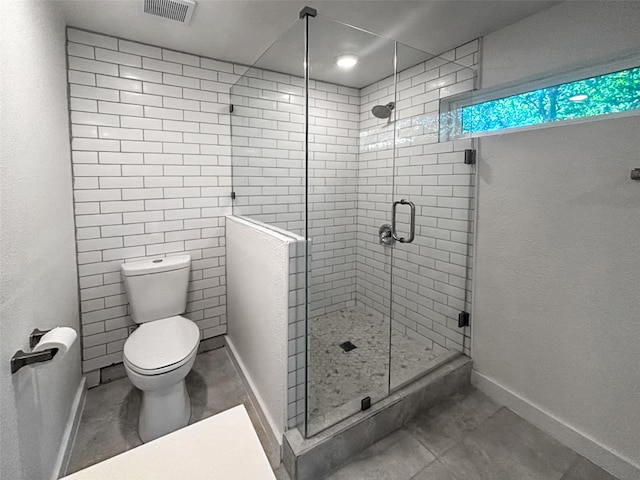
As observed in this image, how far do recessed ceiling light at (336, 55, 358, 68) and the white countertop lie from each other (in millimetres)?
2059

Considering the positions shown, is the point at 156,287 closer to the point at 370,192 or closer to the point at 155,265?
the point at 155,265

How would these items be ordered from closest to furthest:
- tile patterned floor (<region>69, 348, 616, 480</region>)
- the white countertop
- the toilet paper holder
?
1. the white countertop
2. the toilet paper holder
3. tile patterned floor (<region>69, 348, 616, 480</region>)

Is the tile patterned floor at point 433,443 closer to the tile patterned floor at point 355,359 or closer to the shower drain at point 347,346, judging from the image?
the tile patterned floor at point 355,359

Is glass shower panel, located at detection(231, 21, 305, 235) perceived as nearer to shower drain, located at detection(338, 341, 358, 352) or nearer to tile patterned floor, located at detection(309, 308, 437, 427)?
tile patterned floor, located at detection(309, 308, 437, 427)

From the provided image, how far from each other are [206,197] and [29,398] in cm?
164

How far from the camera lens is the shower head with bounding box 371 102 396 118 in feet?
7.17

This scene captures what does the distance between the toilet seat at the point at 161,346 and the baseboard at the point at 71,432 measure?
1.45 ft

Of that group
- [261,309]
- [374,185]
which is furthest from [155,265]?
[374,185]

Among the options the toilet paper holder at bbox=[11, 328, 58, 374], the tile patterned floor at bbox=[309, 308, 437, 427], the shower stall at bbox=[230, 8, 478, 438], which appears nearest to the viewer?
the toilet paper holder at bbox=[11, 328, 58, 374]

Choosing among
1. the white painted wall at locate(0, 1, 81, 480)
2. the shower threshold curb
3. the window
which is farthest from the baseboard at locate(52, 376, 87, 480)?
the window

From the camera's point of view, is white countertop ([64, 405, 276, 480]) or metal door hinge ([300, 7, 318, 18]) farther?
metal door hinge ([300, 7, 318, 18])

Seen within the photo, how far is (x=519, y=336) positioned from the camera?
1.85 metres

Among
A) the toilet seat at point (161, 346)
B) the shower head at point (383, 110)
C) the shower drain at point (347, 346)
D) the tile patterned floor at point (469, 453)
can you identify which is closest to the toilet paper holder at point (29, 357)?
the toilet seat at point (161, 346)

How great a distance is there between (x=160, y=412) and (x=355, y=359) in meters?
1.25
